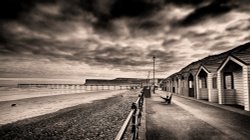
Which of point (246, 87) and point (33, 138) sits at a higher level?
point (246, 87)

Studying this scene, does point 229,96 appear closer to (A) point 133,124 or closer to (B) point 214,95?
(B) point 214,95

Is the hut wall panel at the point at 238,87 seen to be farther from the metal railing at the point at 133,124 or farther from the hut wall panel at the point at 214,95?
the metal railing at the point at 133,124

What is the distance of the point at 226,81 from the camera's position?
14.1m

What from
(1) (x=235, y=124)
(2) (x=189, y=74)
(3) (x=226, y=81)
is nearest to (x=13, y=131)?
(1) (x=235, y=124)

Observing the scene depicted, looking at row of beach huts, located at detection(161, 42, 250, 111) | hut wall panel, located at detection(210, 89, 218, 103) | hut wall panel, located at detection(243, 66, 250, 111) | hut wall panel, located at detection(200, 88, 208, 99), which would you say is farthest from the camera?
hut wall panel, located at detection(200, 88, 208, 99)

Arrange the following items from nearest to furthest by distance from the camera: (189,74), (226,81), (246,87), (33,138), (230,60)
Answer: (33,138) < (246,87) < (230,60) < (226,81) < (189,74)

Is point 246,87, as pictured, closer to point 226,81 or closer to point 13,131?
point 226,81

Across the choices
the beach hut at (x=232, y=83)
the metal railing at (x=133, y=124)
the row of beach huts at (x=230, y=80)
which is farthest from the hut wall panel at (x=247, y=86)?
the metal railing at (x=133, y=124)

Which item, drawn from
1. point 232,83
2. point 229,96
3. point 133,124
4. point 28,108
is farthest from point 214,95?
point 28,108

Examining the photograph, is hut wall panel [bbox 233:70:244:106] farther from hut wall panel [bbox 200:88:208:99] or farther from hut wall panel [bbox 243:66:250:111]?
hut wall panel [bbox 200:88:208:99]

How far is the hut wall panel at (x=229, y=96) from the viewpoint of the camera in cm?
1261

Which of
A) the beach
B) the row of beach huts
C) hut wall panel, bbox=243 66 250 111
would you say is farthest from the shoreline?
hut wall panel, bbox=243 66 250 111

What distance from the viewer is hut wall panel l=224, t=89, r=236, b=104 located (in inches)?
496

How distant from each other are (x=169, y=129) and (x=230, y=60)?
29.2 feet
